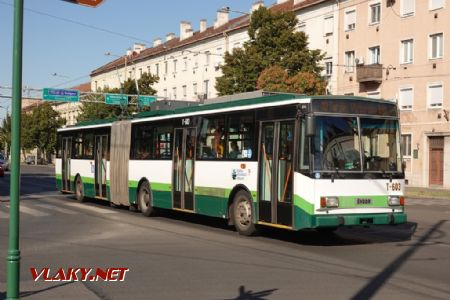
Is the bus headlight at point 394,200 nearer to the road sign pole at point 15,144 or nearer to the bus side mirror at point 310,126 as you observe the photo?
the bus side mirror at point 310,126

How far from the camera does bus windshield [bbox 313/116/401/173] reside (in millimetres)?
11203

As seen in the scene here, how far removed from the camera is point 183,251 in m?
10.8

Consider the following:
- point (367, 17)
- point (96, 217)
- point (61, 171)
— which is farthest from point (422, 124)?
point (96, 217)

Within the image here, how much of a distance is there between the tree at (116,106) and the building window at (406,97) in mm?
25818

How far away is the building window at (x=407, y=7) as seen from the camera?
40531 millimetres

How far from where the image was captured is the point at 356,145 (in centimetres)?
Answer: 1148

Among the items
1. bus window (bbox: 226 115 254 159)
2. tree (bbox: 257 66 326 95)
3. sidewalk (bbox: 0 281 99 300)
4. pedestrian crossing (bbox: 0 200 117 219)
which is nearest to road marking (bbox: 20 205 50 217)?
pedestrian crossing (bbox: 0 200 117 219)

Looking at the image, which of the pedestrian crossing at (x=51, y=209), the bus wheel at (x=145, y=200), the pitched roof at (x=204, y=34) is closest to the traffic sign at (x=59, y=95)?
the pitched roof at (x=204, y=34)

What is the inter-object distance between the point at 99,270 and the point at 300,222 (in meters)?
3.85

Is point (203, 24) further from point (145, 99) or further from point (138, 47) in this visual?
point (138, 47)

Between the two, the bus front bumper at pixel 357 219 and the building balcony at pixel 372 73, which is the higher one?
the building balcony at pixel 372 73

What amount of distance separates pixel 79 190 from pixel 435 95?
24.8m

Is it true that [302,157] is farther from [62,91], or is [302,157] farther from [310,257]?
[62,91]

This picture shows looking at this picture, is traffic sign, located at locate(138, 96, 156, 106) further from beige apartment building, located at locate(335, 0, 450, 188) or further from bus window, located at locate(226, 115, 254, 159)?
bus window, located at locate(226, 115, 254, 159)
